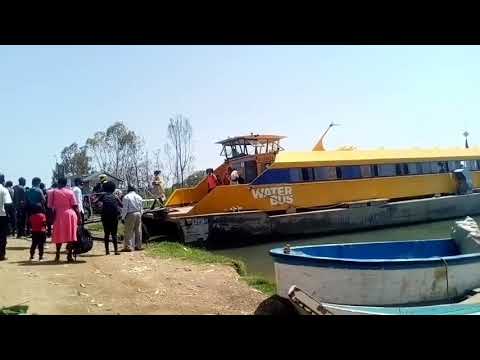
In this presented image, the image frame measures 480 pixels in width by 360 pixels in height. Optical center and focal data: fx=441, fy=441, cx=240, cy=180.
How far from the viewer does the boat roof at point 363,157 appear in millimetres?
16125

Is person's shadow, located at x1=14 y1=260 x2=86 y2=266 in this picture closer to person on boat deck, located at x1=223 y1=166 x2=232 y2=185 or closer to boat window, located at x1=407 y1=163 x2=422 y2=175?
person on boat deck, located at x1=223 y1=166 x2=232 y2=185

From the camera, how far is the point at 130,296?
640 cm

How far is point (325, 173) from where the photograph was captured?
54.5ft

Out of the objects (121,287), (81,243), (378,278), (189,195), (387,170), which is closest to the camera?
(378,278)

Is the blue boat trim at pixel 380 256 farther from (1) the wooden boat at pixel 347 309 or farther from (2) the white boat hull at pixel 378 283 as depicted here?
(1) the wooden boat at pixel 347 309

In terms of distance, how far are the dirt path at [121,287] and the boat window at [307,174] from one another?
25.9ft

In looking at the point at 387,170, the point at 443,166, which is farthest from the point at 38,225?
the point at 443,166

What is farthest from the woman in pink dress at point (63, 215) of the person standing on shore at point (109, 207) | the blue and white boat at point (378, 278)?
the blue and white boat at point (378, 278)

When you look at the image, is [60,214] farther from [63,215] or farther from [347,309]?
[347,309]

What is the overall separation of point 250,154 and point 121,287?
10.7 meters

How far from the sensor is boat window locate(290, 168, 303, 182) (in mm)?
15836

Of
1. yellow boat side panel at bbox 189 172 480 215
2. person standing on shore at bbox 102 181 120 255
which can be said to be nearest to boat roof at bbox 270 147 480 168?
yellow boat side panel at bbox 189 172 480 215

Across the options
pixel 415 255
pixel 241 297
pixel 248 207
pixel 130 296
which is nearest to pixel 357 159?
pixel 248 207
